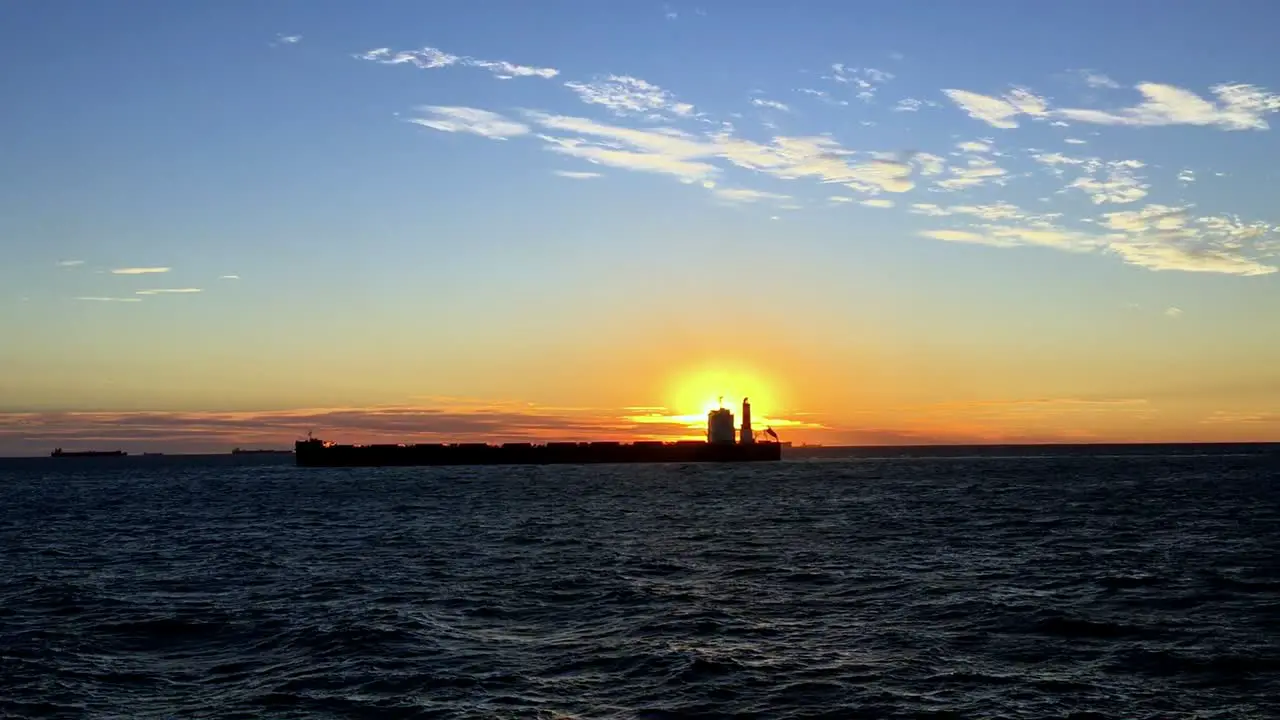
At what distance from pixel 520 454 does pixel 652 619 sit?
151 metres

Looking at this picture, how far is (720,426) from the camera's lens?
172m

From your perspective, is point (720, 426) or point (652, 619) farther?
point (720, 426)

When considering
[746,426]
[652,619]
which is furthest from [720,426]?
[652,619]

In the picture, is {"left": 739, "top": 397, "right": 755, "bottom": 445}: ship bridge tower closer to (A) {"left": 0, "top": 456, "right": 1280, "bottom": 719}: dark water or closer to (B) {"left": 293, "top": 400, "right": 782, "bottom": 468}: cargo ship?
(B) {"left": 293, "top": 400, "right": 782, "bottom": 468}: cargo ship

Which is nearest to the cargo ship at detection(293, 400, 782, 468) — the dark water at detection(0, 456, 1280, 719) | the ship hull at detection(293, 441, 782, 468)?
the ship hull at detection(293, 441, 782, 468)

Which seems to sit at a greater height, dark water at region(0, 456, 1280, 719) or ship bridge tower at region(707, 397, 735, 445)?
ship bridge tower at region(707, 397, 735, 445)

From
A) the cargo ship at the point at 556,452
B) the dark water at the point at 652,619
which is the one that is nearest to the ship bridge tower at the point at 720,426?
the cargo ship at the point at 556,452

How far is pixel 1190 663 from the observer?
21219mm

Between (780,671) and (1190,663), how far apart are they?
8.46 metres

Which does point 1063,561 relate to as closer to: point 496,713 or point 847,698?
point 847,698

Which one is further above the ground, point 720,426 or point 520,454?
point 720,426

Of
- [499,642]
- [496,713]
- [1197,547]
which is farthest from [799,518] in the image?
[496,713]

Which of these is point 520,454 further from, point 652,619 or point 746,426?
point 652,619

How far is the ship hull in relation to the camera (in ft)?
555
